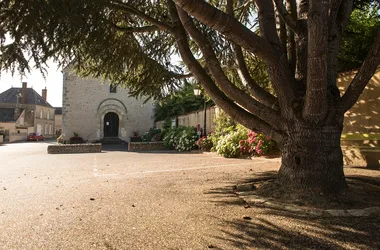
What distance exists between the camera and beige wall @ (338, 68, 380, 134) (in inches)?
261

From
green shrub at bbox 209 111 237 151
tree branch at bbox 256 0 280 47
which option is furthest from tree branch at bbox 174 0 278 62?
green shrub at bbox 209 111 237 151

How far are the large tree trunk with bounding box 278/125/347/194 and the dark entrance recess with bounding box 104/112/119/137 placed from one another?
26.4 meters

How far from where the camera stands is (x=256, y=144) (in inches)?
405

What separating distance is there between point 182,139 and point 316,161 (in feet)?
40.8

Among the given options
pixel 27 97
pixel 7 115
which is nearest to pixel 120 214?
pixel 7 115

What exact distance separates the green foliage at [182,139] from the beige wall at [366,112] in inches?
369

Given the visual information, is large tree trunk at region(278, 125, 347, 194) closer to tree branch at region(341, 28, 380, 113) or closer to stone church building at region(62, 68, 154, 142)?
tree branch at region(341, 28, 380, 113)

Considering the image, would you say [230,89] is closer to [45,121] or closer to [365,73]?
[365,73]

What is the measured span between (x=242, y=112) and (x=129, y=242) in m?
2.90

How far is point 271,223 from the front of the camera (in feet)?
10.3

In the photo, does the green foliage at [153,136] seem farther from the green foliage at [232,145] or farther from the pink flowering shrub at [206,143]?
the green foliage at [232,145]

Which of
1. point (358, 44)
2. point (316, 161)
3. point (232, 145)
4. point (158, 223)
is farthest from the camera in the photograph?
point (232, 145)

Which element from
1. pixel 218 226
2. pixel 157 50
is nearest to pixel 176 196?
pixel 218 226

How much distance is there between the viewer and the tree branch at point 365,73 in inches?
154
